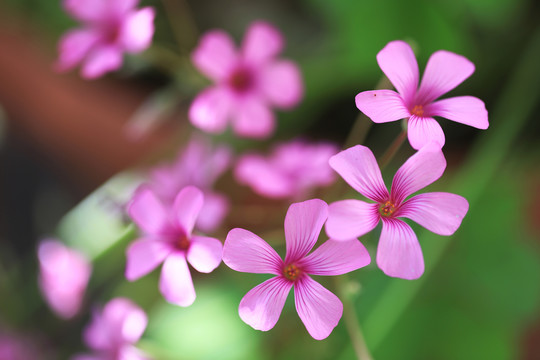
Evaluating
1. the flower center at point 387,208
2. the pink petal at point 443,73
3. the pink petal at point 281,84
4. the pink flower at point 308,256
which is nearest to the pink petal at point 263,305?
the pink flower at point 308,256

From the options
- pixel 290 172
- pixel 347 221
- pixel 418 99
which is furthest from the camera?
pixel 290 172

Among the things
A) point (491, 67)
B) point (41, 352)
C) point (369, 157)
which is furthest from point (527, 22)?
point (41, 352)

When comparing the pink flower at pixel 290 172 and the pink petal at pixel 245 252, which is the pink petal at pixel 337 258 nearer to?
the pink petal at pixel 245 252

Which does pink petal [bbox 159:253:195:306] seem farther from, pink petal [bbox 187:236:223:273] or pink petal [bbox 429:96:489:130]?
pink petal [bbox 429:96:489:130]

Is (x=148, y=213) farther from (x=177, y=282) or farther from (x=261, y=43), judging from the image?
(x=261, y=43)

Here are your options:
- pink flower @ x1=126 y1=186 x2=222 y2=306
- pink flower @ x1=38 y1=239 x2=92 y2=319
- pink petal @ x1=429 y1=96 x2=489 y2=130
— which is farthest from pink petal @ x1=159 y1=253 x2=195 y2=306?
pink flower @ x1=38 y1=239 x2=92 y2=319

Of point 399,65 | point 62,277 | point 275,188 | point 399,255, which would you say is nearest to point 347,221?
point 399,255
